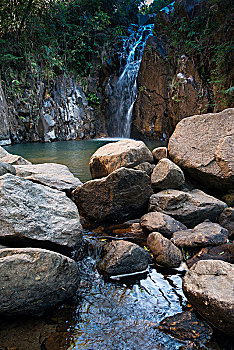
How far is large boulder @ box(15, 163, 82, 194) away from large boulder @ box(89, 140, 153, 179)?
1.69 ft

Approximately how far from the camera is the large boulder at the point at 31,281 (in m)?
1.84

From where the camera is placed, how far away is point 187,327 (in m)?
1.91

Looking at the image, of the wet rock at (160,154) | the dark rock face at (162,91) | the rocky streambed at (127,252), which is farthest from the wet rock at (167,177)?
the dark rock face at (162,91)

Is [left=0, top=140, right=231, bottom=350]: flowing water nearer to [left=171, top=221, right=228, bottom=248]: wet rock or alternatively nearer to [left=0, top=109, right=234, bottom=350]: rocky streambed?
[left=0, top=109, right=234, bottom=350]: rocky streambed

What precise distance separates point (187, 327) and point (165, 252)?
3.10ft

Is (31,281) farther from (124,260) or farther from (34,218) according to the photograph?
(124,260)

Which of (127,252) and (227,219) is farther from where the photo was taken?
(227,219)

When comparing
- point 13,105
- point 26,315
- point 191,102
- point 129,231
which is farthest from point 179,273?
point 13,105

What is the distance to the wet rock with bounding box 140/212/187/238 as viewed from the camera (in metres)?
3.26

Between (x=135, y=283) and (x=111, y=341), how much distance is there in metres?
0.74

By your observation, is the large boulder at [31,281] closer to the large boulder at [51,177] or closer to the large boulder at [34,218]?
the large boulder at [34,218]

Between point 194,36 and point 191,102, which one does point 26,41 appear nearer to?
point 194,36

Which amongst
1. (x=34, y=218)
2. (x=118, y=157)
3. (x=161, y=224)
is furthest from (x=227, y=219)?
(x=34, y=218)

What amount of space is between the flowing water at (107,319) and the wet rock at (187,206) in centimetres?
108
